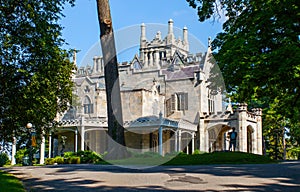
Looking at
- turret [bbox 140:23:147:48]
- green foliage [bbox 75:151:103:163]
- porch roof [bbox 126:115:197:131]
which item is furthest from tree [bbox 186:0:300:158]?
turret [bbox 140:23:147:48]

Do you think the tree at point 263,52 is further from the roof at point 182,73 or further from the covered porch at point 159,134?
the roof at point 182,73

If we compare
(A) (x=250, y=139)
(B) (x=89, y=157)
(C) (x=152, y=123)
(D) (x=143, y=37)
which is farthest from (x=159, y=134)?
(D) (x=143, y=37)

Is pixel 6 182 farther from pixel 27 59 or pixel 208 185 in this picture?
pixel 27 59

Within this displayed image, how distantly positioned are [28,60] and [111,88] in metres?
4.68

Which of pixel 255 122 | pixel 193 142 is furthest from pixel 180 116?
pixel 255 122

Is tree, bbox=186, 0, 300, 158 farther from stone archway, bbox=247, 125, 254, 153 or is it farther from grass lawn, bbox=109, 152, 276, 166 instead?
stone archway, bbox=247, 125, 254, 153

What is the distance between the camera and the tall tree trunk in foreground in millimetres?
16859

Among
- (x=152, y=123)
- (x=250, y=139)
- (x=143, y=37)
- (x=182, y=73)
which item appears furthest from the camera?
(x=143, y=37)

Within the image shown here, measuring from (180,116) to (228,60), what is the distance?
26.3m

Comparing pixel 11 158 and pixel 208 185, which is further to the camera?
pixel 11 158

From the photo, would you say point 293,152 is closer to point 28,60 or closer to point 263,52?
point 263,52

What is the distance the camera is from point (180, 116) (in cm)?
4409

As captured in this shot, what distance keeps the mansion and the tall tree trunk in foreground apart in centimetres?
1954

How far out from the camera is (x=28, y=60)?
1908cm
